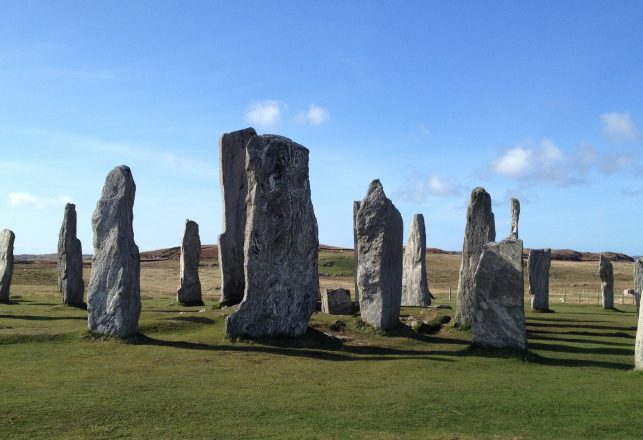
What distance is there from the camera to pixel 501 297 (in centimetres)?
1554

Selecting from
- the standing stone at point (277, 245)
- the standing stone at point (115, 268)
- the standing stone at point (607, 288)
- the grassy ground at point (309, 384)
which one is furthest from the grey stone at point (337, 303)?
the standing stone at point (607, 288)

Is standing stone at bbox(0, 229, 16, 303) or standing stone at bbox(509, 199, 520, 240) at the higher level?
standing stone at bbox(509, 199, 520, 240)

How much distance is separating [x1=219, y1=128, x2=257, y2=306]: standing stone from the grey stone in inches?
131

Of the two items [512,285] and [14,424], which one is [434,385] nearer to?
[512,285]

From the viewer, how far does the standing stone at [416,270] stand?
26797 millimetres

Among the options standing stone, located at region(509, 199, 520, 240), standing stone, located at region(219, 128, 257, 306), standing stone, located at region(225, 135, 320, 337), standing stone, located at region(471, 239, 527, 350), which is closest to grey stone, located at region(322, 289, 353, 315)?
standing stone, located at region(219, 128, 257, 306)

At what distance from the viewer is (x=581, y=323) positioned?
23.3m

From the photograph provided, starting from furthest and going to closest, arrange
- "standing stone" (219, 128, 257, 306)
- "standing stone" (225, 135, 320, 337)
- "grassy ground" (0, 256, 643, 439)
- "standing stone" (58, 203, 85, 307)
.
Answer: "standing stone" (219, 128, 257, 306), "standing stone" (58, 203, 85, 307), "standing stone" (225, 135, 320, 337), "grassy ground" (0, 256, 643, 439)

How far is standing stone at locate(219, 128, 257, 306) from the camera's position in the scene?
23.9 m

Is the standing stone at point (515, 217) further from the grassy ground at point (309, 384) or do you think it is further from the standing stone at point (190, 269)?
the standing stone at point (190, 269)

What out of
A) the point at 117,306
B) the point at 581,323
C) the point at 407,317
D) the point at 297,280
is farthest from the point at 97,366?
the point at 581,323

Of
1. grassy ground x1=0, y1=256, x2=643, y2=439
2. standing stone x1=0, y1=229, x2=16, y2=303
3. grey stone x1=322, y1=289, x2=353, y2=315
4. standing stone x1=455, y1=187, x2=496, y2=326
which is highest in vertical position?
standing stone x1=455, y1=187, x2=496, y2=326

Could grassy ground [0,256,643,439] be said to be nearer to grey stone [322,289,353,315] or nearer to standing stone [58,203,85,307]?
grey stone [322,289,353,315]

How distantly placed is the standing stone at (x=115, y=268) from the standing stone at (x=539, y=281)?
696 inches
